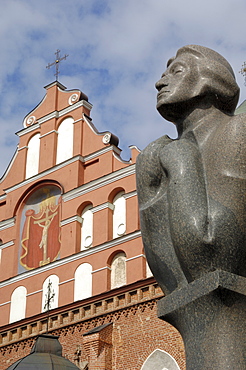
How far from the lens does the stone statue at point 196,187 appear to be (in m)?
3.55

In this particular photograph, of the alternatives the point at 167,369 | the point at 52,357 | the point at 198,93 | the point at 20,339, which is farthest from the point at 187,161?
the point at 20,339

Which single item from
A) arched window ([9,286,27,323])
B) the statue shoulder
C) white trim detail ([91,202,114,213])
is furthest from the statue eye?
arched window ([9,286,27,323])

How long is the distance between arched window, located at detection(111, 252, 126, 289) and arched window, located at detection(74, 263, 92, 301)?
58 cm

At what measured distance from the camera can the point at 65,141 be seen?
1822 centimetres

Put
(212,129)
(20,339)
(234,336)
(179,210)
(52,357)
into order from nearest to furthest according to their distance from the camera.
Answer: (234,336) < (179,210) < (212,129) < (52,357) < (20,339)

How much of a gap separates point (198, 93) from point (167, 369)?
10.7 m

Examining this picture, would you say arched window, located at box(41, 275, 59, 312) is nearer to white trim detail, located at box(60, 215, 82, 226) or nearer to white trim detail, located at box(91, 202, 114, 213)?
white trim detail, located at box(60, 215, 82, 226)

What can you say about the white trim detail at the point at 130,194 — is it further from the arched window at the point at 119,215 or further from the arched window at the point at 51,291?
the arched window at the point at 51,291

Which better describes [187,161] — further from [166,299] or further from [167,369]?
[167,369]

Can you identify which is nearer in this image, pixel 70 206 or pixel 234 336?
pixel 234 336

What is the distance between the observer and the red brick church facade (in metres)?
14.7

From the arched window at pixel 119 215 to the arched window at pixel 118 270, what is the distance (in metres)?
0.52

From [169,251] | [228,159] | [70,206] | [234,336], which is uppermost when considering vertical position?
[70,206]

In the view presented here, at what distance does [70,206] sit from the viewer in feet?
56.3
